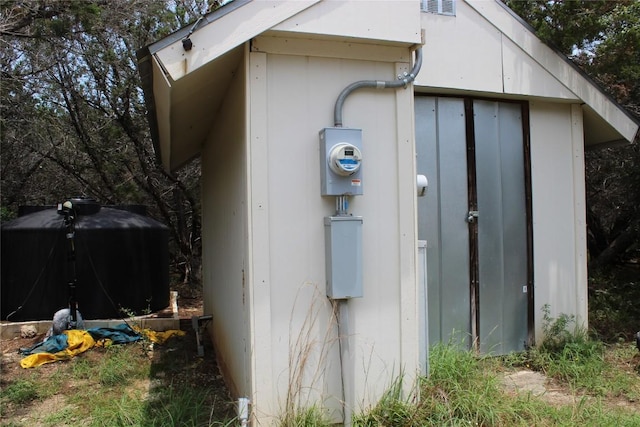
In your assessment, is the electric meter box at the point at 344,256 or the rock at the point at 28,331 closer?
the electric meter box at the point at 344,256

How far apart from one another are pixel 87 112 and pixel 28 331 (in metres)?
5.86

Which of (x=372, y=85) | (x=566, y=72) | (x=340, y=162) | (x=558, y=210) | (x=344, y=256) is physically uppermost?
(x=566, y=72)

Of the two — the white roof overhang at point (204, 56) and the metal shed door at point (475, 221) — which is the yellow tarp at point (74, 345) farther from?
the metal shed door at point (475, 221)

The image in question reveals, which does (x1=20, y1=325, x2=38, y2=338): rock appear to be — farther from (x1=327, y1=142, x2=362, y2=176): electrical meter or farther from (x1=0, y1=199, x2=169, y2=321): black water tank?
(x1=327, y1=142, x2=362, y2=176): electrical meter

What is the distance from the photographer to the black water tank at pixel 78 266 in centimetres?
707

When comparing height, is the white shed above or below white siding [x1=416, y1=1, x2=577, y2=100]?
below

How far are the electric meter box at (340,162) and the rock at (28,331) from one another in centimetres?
542

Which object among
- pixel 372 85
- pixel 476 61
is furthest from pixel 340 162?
pixel 476 61

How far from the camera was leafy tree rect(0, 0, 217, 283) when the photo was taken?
327 inches

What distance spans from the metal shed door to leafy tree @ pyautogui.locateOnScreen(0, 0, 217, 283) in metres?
5.95

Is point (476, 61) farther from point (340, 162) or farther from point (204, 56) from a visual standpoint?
point (204, 56)

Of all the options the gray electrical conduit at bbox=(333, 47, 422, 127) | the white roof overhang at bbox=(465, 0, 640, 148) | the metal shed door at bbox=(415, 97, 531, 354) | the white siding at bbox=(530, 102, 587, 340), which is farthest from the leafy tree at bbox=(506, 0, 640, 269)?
the gray electrical conduit at bbox=(333, 47, 422, 127)

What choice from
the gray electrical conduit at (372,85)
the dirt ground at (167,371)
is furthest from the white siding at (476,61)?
the dirt ground at (167,371)

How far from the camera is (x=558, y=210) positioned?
5.28m
